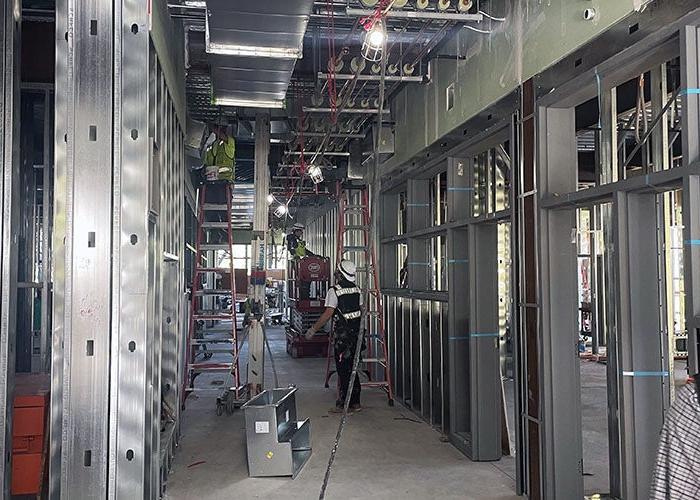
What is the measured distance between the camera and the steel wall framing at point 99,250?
6.83ft

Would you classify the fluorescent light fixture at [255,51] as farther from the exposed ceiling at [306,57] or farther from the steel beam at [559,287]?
the steel beam at [559,287]

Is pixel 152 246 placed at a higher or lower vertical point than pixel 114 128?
lower

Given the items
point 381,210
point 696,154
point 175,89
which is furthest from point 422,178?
point 696,154

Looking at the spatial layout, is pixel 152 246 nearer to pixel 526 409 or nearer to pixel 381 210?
pixel 526 409

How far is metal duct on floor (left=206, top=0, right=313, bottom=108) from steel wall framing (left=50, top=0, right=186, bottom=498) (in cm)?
142

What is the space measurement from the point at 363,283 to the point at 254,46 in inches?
165

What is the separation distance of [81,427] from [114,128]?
3.48 ft

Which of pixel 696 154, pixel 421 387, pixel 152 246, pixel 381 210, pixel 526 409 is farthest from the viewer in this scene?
pixel 381 210

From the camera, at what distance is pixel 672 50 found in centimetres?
275

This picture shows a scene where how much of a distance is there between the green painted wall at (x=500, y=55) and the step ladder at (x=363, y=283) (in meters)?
1.32

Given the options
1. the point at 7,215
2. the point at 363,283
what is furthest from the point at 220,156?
the point at 7,215

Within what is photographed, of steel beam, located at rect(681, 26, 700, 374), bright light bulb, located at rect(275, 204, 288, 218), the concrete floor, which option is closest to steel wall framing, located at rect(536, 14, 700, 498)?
steel beam, located at rect(681, 26, 700, 374)

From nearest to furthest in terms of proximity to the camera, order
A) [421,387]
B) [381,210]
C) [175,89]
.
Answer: [175,89] < [421,387] < [381,210]

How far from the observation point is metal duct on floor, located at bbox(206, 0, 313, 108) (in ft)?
11.4
